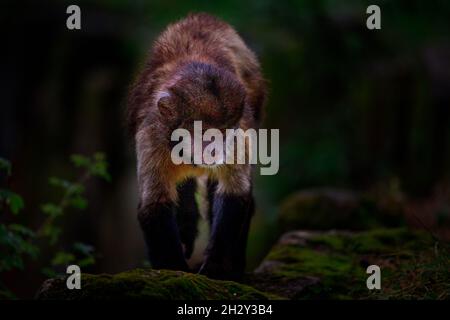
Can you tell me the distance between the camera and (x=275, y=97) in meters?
16.0

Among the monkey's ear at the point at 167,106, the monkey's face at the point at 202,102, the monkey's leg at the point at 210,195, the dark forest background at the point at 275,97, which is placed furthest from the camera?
the dark forest background at the point at 275,97

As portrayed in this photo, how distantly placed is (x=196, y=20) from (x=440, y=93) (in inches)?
343

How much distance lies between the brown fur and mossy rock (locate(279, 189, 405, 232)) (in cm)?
272

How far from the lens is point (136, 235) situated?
16844mm

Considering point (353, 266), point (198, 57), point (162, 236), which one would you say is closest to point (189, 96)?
point (198, 57)

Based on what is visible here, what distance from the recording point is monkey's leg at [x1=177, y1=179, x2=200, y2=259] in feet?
27.3

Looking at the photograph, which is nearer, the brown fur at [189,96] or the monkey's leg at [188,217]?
the brown fur at [189,96]

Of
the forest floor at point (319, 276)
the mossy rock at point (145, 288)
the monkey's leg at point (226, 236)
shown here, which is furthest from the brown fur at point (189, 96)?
the mossy rock at point (145, 288)

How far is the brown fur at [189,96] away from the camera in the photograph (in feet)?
22.0

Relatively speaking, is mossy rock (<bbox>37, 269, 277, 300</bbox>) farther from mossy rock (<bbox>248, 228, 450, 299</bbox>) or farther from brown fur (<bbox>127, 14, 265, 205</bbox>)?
brown fur (<bbox>127, 14, 265, 205</bbox>)

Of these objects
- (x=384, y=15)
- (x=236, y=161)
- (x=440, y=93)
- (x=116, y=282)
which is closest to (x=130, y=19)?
(x=384, y=15)

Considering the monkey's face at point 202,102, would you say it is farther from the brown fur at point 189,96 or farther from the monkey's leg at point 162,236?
the monkey's leg at point 162,236

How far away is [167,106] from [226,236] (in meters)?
1.32
